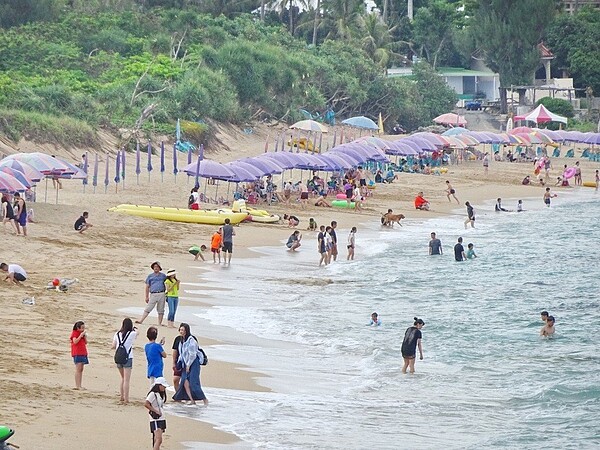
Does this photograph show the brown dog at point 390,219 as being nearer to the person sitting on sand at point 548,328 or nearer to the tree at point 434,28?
the person sitting on sand at point 548,328

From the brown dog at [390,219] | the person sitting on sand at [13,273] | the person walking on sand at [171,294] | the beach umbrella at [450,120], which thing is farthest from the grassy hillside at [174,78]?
the person walking on sand at [171,294]

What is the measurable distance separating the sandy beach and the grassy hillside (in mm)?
5311

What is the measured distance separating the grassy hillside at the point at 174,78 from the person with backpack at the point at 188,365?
2700 centimetres

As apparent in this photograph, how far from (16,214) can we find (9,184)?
0.61m

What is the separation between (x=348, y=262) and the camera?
29781 mm

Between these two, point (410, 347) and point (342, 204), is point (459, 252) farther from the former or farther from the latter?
point (410, 347)

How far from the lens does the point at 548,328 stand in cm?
2195

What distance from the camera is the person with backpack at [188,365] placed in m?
14.7

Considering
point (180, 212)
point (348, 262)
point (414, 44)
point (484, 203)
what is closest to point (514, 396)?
point (348, 262)

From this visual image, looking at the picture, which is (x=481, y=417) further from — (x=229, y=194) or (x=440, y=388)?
(x=229, y=194)

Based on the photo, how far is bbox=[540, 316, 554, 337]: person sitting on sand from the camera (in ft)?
71.9

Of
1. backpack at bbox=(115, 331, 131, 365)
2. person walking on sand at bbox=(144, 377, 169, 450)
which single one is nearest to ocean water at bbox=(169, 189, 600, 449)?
backpack at bbox=(115, 331, 131, 365)

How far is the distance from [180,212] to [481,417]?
57.3ft

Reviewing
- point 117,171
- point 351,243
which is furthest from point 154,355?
point 117,171
